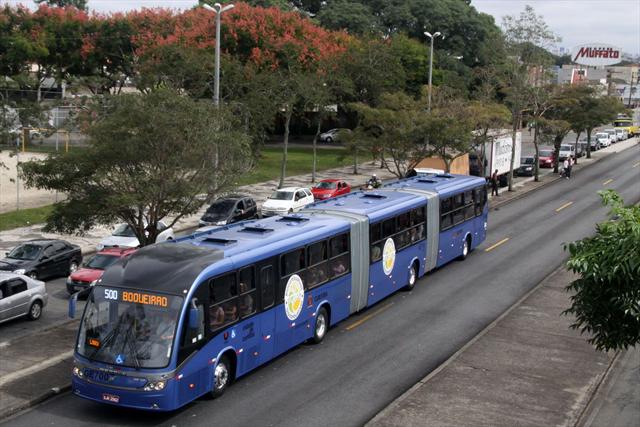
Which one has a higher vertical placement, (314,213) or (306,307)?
(314,213)

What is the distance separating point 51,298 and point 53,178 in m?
6.34

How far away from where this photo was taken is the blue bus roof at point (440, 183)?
2962cm

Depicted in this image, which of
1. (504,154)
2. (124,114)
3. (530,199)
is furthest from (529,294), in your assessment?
(504,154)

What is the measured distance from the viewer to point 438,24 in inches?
3676

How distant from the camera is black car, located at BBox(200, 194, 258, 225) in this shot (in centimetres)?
3534

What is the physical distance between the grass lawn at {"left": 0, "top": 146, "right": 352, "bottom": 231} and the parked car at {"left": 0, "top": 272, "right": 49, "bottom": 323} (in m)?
14.5

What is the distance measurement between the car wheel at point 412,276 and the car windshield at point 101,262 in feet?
31.2

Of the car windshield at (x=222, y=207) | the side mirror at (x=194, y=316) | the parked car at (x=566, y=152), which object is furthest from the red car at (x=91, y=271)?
the parked car at (x=566, y=152)

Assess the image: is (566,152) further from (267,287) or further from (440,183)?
(267,287)

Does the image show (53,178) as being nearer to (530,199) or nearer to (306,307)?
(306,307)

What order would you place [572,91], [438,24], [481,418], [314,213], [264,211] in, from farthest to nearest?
[438,24], [572,91], [264,211], [314,213], [481,418]

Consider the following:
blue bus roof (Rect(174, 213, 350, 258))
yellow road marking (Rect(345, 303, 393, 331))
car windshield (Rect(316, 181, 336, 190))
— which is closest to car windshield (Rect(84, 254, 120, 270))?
blue bus roof (Rect(174, 213, 350, 258))

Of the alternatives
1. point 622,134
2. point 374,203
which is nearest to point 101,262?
point 374,203

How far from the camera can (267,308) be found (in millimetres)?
18406
